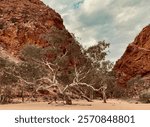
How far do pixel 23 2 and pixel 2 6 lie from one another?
6.11m

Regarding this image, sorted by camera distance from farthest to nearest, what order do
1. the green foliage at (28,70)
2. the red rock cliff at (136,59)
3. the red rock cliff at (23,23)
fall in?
the red rock cliff at (136,59) < the red rock cliff at (23,23) < the green foliage at (28,70)

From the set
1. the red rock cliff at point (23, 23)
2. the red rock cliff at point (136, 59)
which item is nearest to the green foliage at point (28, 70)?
the red rock cliff at point (23, 23)

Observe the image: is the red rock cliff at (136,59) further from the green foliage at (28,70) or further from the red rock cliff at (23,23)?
the green foliage at (28,70)

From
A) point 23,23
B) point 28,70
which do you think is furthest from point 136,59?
point 28,70

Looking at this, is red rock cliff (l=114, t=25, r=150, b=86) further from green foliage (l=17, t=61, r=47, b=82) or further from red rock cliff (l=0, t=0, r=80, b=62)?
green foliage (l=17, t=61, r=47, b=82)

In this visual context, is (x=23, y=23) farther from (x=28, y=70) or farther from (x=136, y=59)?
(x=28, y=70)

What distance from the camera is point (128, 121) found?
30.3ft

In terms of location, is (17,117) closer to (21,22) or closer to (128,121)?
(128,121)

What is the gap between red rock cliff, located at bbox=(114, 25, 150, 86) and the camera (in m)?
78.7

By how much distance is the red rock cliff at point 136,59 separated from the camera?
78725 millimetres

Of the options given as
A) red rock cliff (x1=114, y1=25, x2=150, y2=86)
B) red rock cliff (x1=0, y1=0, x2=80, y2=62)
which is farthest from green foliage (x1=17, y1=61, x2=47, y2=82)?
red rock cliff (x1=114, y1=25, x2=150, y2=86)

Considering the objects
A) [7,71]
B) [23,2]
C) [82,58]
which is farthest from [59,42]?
[23,2]

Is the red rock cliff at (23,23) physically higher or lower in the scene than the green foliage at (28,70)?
higher

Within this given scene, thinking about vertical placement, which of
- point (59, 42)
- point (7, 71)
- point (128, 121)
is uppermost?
point (59, 42)
